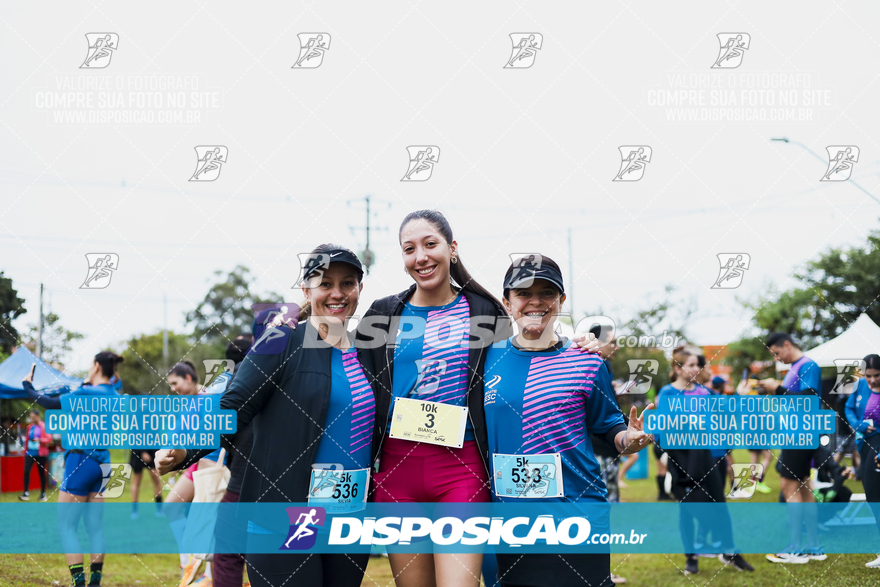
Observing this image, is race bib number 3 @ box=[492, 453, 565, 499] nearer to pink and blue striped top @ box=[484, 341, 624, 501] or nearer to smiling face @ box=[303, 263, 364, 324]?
pink and blue striped top @ box=[484, 341, 624, 501]

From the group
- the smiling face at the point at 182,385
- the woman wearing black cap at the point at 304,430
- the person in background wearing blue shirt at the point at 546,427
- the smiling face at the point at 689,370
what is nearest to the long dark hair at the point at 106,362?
the smiling face at the point at 182,385

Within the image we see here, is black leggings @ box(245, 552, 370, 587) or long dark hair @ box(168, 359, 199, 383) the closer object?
black leggings @ box(245, 552, 370, 587)

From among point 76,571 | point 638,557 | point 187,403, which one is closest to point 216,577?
point 187,403

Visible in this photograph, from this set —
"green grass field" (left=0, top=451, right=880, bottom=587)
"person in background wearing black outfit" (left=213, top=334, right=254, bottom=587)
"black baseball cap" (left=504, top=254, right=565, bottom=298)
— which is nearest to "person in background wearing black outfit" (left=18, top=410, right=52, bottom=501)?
"green grass field" (left=0, top=451, right=880, bottom=587)

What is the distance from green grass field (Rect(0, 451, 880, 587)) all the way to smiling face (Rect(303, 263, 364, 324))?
10.4 feet

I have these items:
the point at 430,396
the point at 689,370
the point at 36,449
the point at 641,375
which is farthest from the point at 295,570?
the point at 36,449

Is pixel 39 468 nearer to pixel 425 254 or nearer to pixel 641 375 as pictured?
pixel 641 375

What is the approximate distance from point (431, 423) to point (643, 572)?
3970 millimetres

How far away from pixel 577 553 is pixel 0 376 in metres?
7.59

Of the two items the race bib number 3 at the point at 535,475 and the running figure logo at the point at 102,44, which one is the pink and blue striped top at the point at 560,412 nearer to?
the race bib number 3 at the point at 535,475

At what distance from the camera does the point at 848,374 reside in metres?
7.00

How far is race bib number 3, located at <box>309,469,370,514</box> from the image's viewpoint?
9.61 ft

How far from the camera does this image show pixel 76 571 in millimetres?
4883

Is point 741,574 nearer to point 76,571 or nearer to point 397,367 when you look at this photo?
point 397,367
